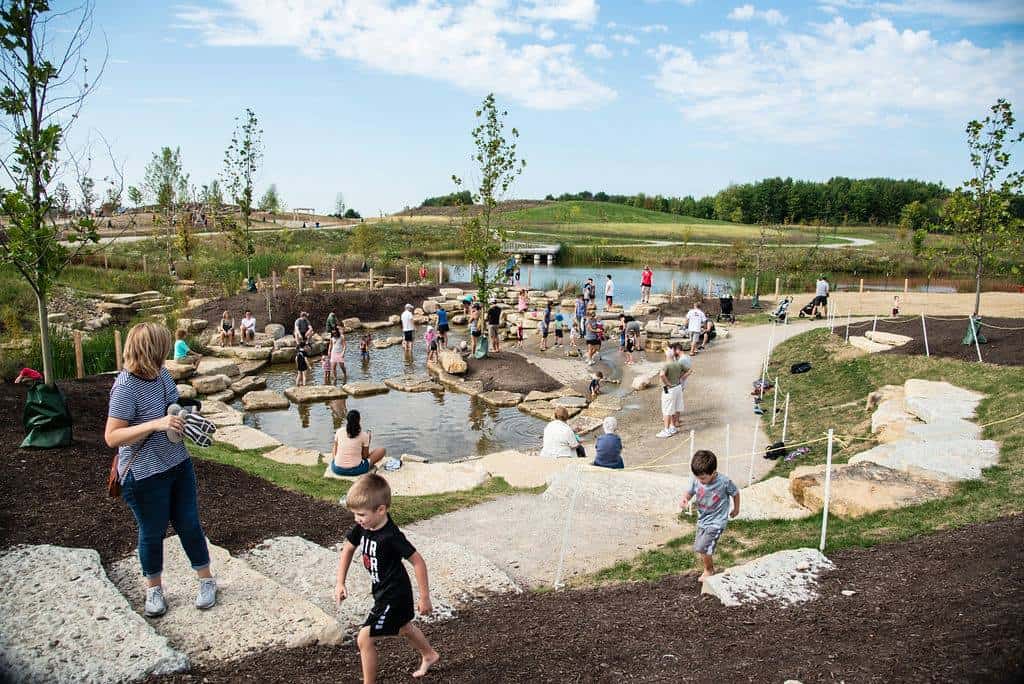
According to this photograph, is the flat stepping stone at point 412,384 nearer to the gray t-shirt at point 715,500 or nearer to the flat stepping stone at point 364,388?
the flat stepping stone at point 364,388

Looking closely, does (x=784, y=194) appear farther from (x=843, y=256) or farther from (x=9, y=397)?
(x=9, y=397)

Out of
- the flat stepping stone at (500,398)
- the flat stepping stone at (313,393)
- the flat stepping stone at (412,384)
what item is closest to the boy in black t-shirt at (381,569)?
the flat stepping stone at (500,398)

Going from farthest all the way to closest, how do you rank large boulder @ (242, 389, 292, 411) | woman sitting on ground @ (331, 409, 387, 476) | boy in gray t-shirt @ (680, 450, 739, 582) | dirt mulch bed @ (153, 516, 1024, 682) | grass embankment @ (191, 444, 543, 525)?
large boulder @ (242, 389, 292, 411) < woman sitting on ground @ (331, 409, 387, 476) < grass embankment @ (191, 444, 543, 525) < boy in gray t-shirt @ (680, 450, 739, 582) < dirt mulch bed @ (153, 516, 1024, 682)

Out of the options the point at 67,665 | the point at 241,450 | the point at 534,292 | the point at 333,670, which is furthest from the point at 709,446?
the point at 534,292

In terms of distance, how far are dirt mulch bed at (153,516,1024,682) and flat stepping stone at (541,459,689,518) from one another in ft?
7.78

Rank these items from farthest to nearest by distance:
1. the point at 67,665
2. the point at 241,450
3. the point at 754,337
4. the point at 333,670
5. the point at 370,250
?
the point at 370,250
the point at 754,337
the point at 241,450
the point at 333,670
the point at 67,665

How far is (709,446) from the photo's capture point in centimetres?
1259

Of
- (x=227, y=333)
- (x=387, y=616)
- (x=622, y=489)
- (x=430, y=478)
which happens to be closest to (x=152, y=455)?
(x=387, y=616)

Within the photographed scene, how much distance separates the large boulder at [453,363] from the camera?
19375mm

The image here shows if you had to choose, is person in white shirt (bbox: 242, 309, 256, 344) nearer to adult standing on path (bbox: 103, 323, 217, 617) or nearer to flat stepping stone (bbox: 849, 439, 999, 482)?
adult standing on path (bbox: 103, 323, 217, 617)

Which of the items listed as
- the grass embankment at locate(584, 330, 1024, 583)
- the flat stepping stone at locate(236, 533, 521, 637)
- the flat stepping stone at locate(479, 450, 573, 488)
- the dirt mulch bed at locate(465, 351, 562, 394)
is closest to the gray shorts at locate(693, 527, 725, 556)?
the grass embankment at locate(584, 330, 1024, 583)

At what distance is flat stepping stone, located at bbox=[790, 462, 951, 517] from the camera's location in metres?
7.39

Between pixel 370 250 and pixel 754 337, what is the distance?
27158mm

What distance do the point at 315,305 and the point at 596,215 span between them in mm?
86294
